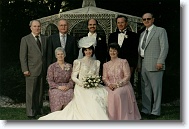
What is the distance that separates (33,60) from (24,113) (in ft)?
3.68

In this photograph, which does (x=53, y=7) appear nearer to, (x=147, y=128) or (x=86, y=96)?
(x=86, y=96)

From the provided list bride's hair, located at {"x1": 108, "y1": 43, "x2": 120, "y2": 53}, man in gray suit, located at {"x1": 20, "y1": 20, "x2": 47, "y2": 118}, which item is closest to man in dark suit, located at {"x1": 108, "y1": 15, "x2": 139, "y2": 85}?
bride's hair, located at {"x1": 108, "y1": 43, "x2": 120, "y2": 53}

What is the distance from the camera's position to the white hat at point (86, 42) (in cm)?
814

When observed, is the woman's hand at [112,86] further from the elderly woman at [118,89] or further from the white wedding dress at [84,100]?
the white wedding dress at [84,100]

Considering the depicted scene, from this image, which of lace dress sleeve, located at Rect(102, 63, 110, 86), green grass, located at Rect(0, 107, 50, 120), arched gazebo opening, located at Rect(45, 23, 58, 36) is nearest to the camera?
lace dress sleeve, located at Rect(102, 63, 110, 86)

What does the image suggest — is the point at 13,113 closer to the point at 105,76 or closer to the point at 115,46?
the point at 105,76

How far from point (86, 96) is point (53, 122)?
861mm

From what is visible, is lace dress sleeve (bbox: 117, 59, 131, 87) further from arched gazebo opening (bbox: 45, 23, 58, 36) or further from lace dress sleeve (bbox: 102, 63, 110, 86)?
arched gazebo opening (bbox: 45, 23, 58, 36)

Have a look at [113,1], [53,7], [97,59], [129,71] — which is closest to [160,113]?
[129,71]

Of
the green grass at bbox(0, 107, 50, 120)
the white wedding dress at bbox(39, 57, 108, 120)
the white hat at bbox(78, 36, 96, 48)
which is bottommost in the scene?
the green grass at bbox(0, 107, 50, 120)

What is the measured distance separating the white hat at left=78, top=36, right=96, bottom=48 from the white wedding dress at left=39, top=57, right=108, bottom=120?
0.25 m

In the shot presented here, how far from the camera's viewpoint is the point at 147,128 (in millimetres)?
8219

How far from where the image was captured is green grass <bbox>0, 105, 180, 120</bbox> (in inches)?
330

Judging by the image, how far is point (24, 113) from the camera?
343 inches
